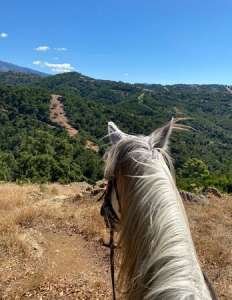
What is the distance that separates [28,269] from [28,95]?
7129 centimetres

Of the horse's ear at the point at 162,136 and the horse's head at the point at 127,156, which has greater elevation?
the horse's ear at the point at 162,136

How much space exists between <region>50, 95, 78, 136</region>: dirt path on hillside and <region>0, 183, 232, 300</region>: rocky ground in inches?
2093

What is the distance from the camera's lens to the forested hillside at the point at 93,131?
30547 millimetres

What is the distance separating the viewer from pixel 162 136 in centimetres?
157

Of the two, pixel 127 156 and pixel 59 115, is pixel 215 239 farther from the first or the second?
pixel 59 115

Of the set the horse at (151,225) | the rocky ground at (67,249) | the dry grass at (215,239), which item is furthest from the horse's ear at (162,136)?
the dry grass at (215,239)

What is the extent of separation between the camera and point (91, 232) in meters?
5.88

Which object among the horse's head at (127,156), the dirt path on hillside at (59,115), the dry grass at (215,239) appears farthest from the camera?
the dirt path on hillside at (59,115)

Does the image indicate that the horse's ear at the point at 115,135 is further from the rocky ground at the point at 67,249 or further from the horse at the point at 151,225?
the rocky ground at the point at 67,249

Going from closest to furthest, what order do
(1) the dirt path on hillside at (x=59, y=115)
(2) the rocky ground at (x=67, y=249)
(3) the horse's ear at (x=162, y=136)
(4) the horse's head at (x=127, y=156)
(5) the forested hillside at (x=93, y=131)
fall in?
(4) the horse's head at (x=127, y=156), (3) the horse's ear at (x=162, y=136), (2) the rocky ground at (x=67, y=249), (5) the forested hillside at (x=93, y=131), (1) the dirt path on hillside at (x=59, y=115)

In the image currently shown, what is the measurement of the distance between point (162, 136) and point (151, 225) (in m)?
0.44

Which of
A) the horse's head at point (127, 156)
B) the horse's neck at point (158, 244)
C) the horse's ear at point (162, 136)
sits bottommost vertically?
the horse's neck at point (158, 244)

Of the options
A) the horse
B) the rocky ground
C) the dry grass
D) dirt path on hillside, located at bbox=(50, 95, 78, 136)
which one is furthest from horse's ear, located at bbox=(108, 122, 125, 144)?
dirt path on hillside, located at bbox=(50, 95, 78, 136)

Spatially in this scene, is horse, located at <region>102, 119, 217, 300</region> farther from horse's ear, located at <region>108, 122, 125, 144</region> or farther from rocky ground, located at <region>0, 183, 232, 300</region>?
rocky ground, located at <region>0, 183, 232, 300</region>
